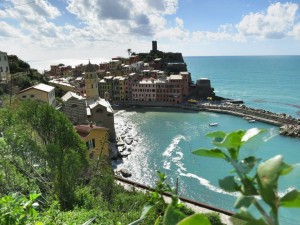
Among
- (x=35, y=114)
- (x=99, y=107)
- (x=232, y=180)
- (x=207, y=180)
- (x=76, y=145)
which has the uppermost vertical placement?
(x=232, y=180)

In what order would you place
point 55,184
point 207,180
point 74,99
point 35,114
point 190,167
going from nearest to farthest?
point 55,184 < point 35,114 < point 207,180 < point 190,167 < point 74,99

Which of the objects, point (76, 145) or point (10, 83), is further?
point (10, 83)

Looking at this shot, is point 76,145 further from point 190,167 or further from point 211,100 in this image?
point 211,100

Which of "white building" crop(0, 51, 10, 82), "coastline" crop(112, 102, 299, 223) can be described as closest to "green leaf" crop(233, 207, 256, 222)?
"coastline" crop(112, 102, 299, 223)

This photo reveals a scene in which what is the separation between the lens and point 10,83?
26844 millimetres

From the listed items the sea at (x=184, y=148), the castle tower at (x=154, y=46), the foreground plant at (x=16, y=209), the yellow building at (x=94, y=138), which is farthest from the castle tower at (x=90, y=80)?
the castle tower at (x=154, y=46)

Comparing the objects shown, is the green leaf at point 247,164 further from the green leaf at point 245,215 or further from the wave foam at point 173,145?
the wave foam at point 173,145

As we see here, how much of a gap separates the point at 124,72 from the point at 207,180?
1538 inches

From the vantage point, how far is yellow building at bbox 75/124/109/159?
18.5m

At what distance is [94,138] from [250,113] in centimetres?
2832

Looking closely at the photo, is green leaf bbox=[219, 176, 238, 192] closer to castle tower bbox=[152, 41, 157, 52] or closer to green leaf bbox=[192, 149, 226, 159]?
green leaf bbox=[192, 149, 226, 159]

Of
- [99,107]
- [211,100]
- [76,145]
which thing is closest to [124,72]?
[211,100]

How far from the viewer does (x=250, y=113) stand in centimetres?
4078

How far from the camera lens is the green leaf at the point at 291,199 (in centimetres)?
45
